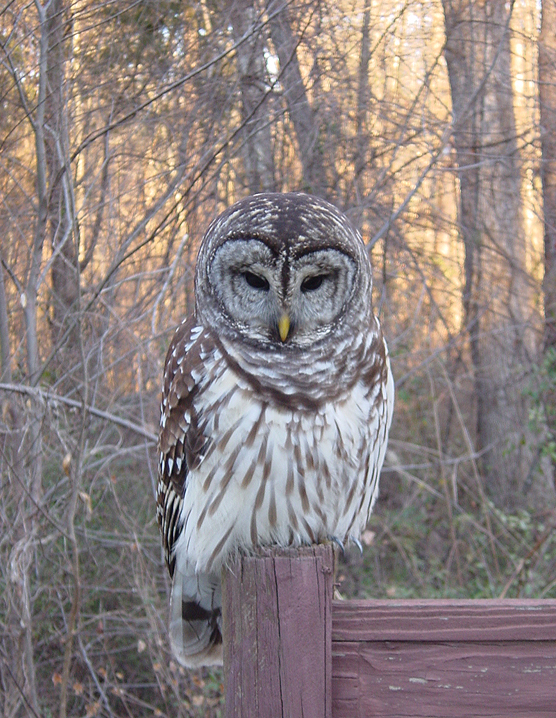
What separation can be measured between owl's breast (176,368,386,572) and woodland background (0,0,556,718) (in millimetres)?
1390

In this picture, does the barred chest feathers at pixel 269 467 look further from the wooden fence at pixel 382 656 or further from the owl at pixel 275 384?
the wooden fence at pixel 382 656

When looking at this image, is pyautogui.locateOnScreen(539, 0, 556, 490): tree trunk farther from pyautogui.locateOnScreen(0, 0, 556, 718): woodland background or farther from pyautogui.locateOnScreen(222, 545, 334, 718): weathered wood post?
pyautogui.locateOnScreen(222, 545, 334, 718): weathered wood post

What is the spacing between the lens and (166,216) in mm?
4098

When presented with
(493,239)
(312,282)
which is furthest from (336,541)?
(493,239)

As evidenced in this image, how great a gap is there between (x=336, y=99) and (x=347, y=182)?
0.66 meters

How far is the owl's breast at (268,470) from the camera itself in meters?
2.24

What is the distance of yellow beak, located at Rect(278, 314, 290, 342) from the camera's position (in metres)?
2.29

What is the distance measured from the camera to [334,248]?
232cm

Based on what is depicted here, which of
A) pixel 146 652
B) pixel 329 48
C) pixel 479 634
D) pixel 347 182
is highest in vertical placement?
pixel 329 48

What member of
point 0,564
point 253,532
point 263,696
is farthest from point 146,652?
point 263,696

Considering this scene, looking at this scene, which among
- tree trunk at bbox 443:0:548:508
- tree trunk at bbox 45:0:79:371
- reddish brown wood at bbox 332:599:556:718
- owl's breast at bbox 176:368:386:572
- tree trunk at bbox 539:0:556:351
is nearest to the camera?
reddish brown wood at bbox 332:599:556:718

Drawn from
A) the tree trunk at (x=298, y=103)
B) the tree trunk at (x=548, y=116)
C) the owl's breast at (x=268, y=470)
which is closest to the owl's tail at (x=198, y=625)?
the owl's breast at (x=268, y=470)

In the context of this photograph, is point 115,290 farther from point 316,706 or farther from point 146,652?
point 316,706

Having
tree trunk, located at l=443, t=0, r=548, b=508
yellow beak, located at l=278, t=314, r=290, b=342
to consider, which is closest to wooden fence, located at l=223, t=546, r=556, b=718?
yellow beak, located at l=278, t=314, r=290, b=342
